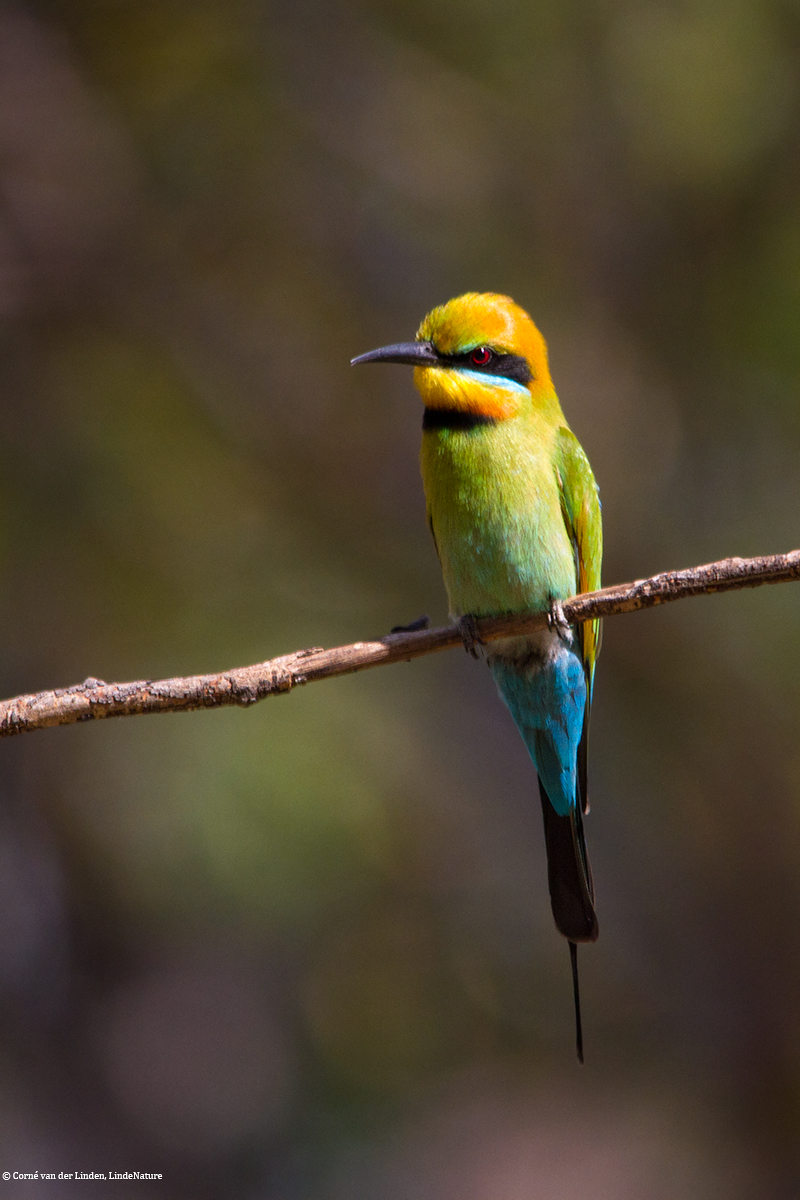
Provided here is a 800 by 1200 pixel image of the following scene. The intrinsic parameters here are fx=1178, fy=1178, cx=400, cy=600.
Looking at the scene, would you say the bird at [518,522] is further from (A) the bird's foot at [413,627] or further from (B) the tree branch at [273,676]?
(B) the tree branch at [273,676]

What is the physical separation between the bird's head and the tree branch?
2.26 feet

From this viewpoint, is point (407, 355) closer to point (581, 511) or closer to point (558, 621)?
point (581, 511)

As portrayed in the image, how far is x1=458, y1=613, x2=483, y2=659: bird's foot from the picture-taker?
7.50ft

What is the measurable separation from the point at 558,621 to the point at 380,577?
2.02m

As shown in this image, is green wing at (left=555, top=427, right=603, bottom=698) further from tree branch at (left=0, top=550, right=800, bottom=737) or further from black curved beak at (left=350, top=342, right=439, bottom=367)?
tree branch at (left=0, top=550, right=800, bottom=737)

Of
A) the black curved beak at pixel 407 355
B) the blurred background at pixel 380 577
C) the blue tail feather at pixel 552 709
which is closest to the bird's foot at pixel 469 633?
the blue tail feather at pixel 552 709

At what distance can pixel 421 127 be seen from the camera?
173 inches

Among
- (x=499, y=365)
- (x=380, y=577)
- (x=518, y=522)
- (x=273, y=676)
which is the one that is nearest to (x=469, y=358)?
(x=499, y=365)

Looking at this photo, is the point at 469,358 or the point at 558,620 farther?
the point at 469,358

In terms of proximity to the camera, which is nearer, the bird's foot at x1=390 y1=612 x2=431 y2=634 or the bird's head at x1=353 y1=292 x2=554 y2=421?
the bird's foot at x1=390 y1=612 x2=431 y2=634

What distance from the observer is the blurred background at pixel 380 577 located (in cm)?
400

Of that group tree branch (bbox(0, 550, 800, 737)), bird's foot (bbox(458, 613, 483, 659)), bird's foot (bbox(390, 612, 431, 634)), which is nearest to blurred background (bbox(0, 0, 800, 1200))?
bird's foot (bbox(458, 613, 483, 659))

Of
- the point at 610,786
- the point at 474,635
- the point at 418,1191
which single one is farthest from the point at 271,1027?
the point at 474,635

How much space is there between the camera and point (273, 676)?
1.97 m
